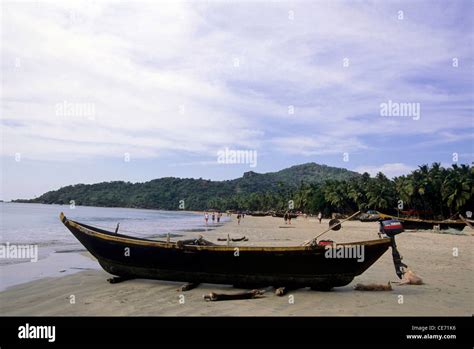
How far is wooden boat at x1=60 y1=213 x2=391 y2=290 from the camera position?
988cm

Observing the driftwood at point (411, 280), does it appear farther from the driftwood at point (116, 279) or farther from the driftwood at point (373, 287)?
the driftwood at point (116, 279)

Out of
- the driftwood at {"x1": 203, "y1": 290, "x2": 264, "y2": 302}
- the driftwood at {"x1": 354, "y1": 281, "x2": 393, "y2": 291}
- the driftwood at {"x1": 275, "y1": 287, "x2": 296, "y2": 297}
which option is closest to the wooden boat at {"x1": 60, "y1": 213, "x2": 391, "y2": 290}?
the driftwood at {"x1": 275, "y1": 287, "x2": 296, "y2": 297}

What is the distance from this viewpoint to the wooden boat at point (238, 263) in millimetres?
9875

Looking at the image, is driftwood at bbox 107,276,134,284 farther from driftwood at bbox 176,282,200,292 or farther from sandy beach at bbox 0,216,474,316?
driftwood at bbox 176,282,200,292

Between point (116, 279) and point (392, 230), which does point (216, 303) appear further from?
point (392, 230)

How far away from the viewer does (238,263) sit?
33.8 ft

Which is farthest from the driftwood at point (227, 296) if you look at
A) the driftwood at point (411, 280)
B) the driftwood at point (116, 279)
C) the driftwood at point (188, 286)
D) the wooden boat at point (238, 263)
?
the driftwood at point (411, 280)

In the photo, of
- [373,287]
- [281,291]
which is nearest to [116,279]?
[281,291]

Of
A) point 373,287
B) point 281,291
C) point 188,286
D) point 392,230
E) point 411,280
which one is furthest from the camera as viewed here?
point 411,280
